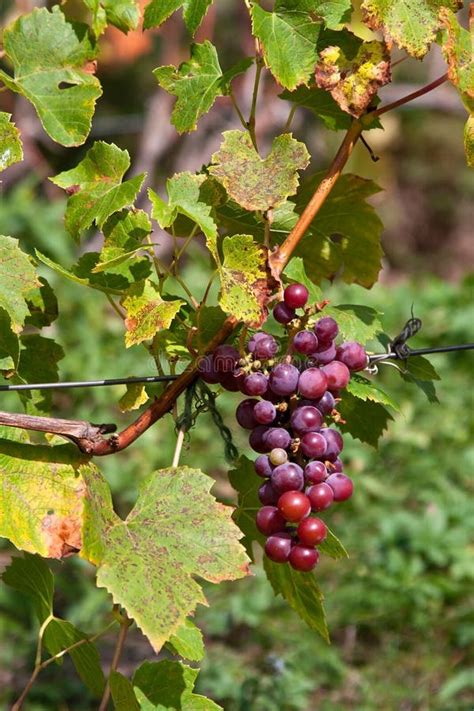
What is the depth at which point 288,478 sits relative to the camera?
107cm

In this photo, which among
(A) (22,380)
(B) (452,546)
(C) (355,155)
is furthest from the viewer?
(C) (355,155)

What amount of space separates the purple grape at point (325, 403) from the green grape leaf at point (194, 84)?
343 mm

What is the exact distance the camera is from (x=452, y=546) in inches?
109

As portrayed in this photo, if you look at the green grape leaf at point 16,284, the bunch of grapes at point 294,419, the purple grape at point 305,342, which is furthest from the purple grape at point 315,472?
the green grape leaf at point 16,284

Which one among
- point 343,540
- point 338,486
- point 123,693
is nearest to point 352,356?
point 338,486

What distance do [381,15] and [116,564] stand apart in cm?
64

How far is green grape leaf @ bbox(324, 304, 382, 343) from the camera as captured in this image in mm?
1196

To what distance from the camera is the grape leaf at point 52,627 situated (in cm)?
125

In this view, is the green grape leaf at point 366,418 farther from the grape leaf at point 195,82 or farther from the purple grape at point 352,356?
the grape leaf at point 195,82

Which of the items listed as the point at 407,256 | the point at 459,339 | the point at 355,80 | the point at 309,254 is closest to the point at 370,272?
the point at 309,254

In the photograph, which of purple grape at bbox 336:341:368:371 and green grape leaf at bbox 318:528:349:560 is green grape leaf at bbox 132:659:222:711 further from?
purple grape at bbox 336:341:368:371

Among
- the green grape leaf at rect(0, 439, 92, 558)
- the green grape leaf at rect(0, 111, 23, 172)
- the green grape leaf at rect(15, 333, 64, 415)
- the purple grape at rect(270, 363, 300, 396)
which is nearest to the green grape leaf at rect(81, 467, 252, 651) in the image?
the green grape leaf at rect(0, 439, 92, 558)

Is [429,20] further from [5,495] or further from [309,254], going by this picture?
[5,495]

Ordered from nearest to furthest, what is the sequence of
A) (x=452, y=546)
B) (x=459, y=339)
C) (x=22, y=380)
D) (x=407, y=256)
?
(x=22, y=380) < (x=452, y=546) < (x=459, y=339) < (x=407, y=256)
